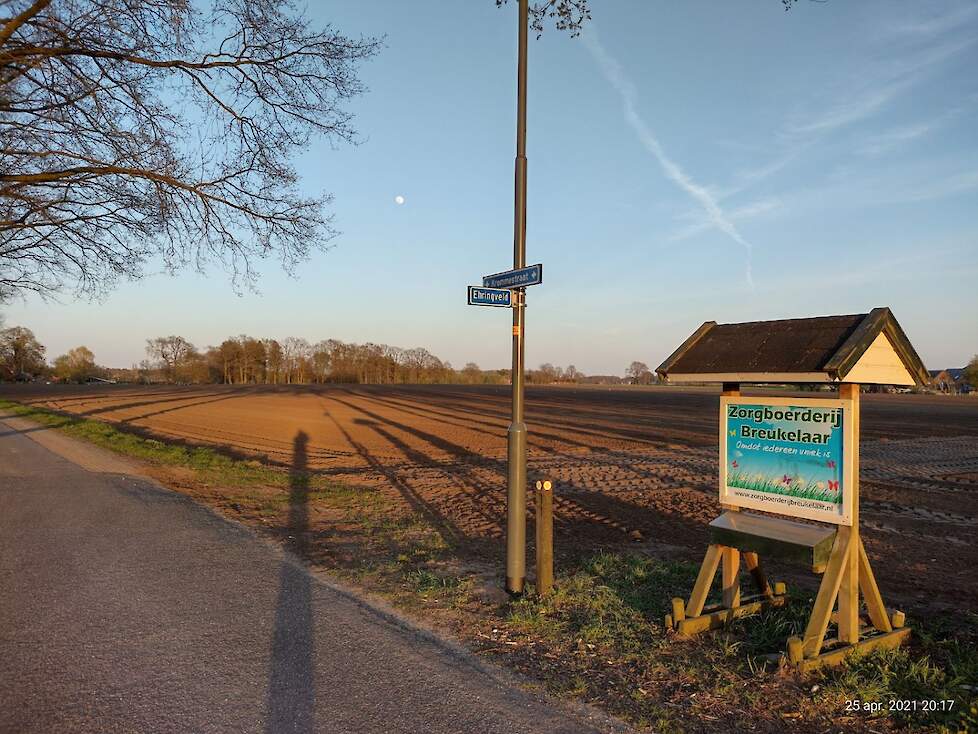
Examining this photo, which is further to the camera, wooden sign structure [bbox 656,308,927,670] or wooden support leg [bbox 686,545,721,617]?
wooden support leg [bbox 686,545,721,617]

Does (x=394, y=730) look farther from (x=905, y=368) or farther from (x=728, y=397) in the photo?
(x=905, y=368)

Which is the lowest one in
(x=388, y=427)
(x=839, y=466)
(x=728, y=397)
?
(x=388, y=427)

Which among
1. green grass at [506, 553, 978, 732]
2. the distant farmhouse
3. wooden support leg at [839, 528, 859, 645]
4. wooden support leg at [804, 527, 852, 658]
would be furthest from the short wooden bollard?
the distant farmhouse

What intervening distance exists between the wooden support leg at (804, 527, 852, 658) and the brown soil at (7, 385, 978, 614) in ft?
6.11

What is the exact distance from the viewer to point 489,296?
5.76m

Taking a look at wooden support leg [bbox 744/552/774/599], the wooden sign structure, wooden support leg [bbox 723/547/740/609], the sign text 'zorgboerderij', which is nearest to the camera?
the wooden sign structure

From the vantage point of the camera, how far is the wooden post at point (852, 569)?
4.36 meters

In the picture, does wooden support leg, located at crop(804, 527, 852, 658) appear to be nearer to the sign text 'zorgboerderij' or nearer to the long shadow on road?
the sign text 'zorgboerderij'

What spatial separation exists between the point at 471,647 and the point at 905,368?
371cm

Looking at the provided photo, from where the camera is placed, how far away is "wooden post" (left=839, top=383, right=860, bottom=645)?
436 centimetres

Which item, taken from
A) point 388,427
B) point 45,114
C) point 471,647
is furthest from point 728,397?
point 388,427

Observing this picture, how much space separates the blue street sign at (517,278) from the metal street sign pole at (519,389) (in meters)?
Answer: 0.11

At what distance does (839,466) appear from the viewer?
4402 millimetres

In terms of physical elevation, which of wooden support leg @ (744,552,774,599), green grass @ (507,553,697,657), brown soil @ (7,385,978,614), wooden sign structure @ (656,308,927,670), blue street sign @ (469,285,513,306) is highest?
blue street sign @ (469,285,513,306)
